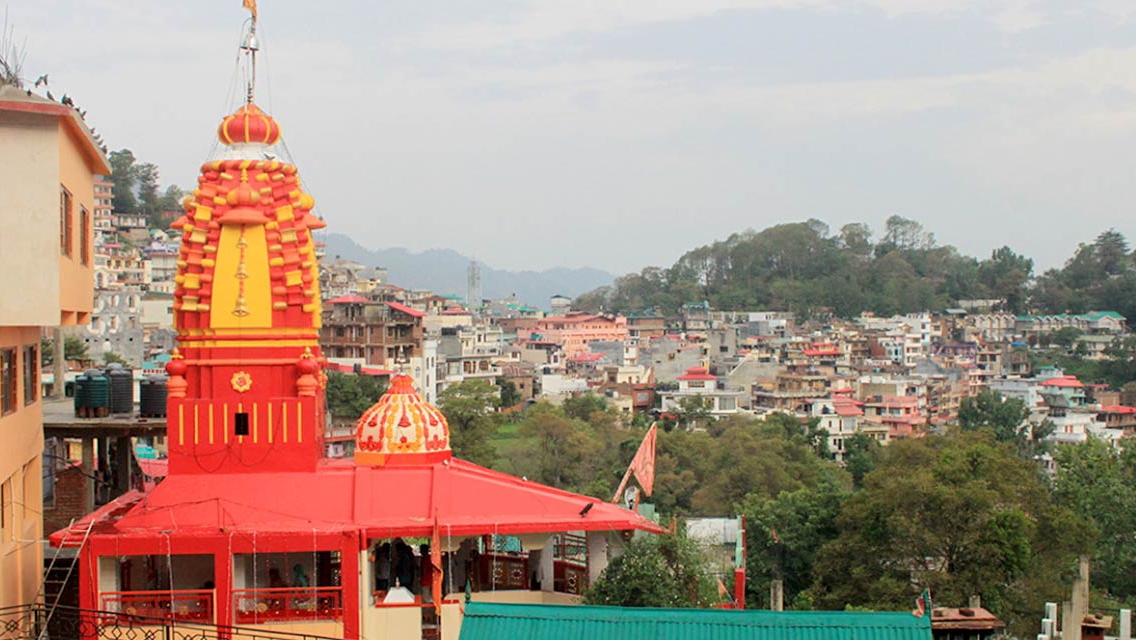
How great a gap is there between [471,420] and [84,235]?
168ft

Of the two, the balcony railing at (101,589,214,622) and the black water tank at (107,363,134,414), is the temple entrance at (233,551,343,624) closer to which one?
the balcony railing at (101,589,214,622)

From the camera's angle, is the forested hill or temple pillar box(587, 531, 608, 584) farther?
the forested hill

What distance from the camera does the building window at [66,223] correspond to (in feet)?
57.3

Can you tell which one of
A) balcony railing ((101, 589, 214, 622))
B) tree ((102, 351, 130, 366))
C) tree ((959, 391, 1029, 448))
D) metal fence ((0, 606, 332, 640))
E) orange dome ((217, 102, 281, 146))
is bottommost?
tree ((959, 391, 1029, 448))

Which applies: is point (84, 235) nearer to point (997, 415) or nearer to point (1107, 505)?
point (1107, 505)

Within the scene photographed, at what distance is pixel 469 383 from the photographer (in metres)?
81.1

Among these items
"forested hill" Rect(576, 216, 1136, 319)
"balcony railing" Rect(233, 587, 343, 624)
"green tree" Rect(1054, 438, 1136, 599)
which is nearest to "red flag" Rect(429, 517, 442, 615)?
"balcony railing" Rect(233, 587, 343, 624)

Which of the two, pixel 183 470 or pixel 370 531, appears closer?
pixel 370 531

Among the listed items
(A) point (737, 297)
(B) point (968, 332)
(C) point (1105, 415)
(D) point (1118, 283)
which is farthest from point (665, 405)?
(D) point (1118, 283)

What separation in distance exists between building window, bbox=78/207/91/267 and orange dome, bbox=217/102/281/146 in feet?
7.33

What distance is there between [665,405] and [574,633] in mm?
83001

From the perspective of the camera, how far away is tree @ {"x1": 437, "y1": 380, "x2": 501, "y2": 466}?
64938 mm

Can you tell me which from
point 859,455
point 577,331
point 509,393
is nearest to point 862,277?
point 577,331

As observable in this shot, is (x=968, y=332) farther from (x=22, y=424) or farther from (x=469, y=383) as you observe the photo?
(x=22, y=424)
